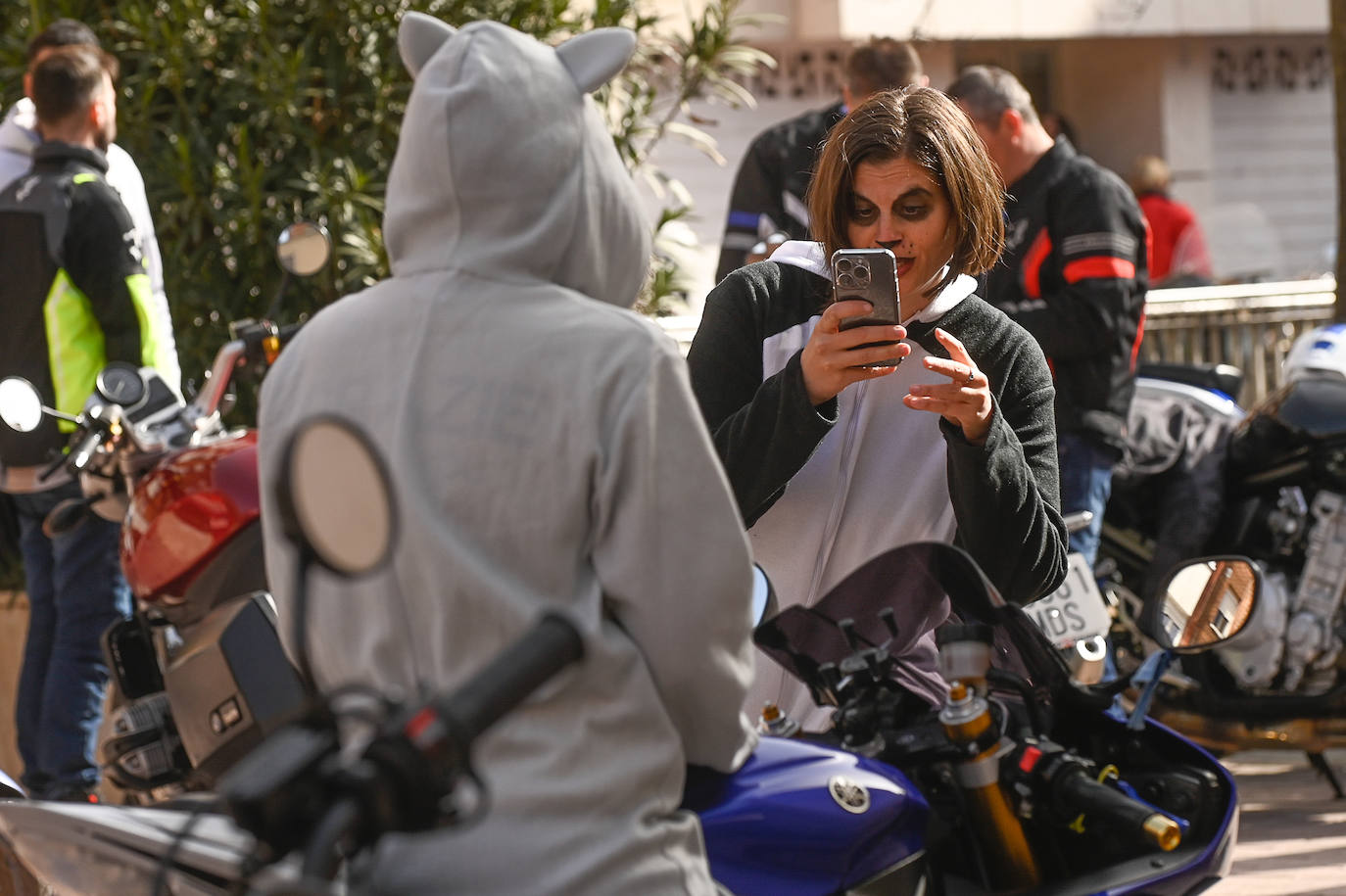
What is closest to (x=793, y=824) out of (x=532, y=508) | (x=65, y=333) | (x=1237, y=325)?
(x=532, y=508)

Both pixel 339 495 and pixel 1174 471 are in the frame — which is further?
pixel 1174 471

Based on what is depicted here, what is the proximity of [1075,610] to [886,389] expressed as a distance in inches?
55.6

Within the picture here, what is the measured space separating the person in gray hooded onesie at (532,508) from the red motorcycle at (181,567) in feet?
6.95

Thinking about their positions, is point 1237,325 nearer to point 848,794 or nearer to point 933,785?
point 933,785

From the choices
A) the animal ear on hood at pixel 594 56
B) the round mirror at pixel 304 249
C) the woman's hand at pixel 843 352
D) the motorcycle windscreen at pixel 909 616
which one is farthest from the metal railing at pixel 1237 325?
the animal ear on hood at pixel 594 56

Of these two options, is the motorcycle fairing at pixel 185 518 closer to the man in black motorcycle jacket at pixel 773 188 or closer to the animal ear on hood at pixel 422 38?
the animal ear on hood at pixel 422 38

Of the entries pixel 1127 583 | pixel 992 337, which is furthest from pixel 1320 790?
pixel 992 337

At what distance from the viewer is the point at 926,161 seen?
290 cm

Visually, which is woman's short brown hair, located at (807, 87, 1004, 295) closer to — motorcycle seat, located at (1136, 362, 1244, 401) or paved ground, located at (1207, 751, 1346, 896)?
paved ground, located at (1207, 751, 1346, 896)

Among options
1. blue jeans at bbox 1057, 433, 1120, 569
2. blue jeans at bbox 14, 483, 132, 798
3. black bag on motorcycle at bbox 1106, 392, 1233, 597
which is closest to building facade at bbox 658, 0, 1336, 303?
black bag on motorcycle at bbox 1106, 392, 1233, 597

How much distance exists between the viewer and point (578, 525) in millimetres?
1821

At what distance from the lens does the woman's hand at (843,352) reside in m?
2.65

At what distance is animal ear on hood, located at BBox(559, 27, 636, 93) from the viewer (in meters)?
2.01

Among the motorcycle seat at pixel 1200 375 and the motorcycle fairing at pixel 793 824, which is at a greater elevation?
the motorcycle fairing at pixel 793 824
